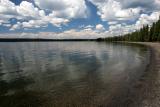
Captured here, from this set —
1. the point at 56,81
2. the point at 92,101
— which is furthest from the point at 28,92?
the point at 92,101

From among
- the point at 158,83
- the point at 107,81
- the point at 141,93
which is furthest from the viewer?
the point at 107,81

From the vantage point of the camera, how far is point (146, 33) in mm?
111438

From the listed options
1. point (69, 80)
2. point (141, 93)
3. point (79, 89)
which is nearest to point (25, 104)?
point (79, 89)

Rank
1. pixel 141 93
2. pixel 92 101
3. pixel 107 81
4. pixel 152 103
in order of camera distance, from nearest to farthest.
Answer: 1. pixel 152 103
2. pixel 92 101
3. pixel 141 93
4. pixel 107 81

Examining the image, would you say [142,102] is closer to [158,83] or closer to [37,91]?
[158,83]

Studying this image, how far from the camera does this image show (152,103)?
8812mm

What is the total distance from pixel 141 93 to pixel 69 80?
276 inches

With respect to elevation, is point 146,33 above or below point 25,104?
above

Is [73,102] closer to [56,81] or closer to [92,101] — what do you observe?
[92,101]

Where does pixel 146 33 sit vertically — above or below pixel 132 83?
above

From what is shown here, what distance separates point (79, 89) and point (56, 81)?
3.44 metres

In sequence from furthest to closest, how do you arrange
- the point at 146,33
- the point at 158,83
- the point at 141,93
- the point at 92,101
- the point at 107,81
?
the point at 146,33, the point at 107,81, the point at 158,83, the point at 141,93, the point at 92,101

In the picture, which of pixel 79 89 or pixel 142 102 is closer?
pixel 142 102

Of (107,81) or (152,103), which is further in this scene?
(107,81)
